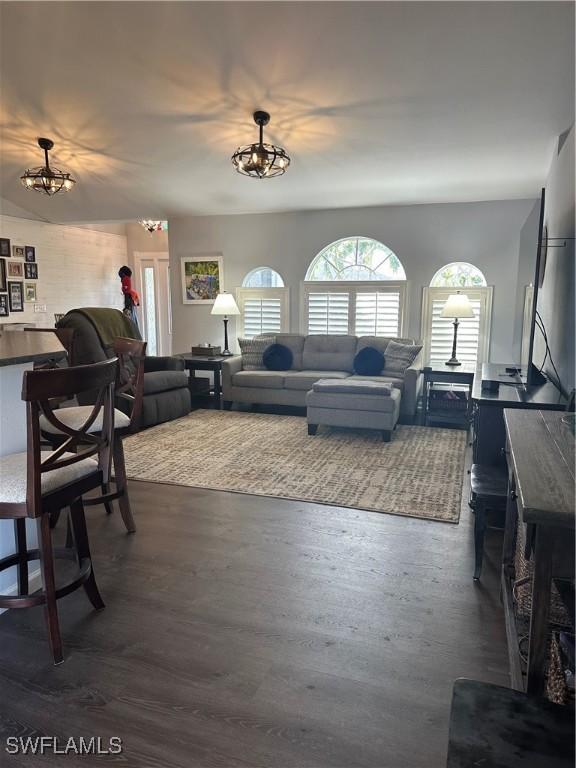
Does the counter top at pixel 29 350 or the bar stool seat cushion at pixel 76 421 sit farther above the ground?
the counter top at pixel 29 350

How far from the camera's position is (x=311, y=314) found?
22.2 feet

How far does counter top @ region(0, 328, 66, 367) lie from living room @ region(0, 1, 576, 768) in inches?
1.3

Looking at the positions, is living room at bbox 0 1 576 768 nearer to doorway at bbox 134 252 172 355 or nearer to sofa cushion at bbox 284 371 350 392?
sofa cushion at bbox 284 371 350 392

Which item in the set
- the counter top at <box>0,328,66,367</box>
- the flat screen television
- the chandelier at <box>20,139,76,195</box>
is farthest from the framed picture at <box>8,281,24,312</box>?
the flat screen television

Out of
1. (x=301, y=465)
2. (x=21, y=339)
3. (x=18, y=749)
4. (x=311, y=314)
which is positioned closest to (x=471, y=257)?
(x=311, y=314)

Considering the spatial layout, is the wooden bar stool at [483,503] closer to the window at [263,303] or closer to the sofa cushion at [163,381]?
the sofa cushion at [163,381]

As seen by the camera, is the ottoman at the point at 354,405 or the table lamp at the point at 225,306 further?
the table lamp at the point at 225,306

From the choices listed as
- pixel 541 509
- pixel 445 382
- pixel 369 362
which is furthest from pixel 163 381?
pixel 541 509

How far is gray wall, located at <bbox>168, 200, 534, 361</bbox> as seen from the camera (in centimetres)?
585

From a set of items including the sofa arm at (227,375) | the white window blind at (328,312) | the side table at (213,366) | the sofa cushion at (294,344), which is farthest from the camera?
the white window blind at (328,312)

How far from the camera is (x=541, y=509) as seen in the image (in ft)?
3.53

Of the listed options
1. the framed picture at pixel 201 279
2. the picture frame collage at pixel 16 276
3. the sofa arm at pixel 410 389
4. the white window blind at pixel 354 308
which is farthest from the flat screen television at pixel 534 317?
the picture frame collage at pixel 16 276

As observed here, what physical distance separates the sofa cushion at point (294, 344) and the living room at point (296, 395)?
6 centimetres

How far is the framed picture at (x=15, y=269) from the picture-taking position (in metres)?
7.05
